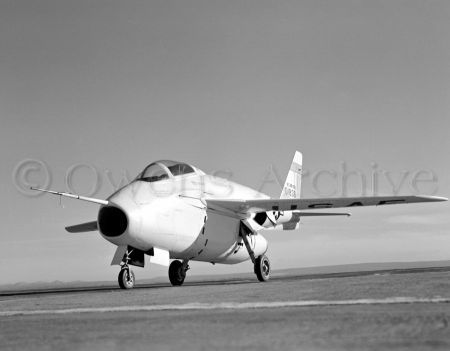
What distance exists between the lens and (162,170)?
1761 cm

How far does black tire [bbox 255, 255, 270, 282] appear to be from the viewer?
67.3 ft

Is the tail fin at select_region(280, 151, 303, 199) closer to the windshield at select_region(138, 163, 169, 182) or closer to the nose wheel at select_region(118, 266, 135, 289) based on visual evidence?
the windshield at select_region(138, 163, 169, 182)

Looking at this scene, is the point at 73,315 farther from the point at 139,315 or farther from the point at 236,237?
the point at 236,237

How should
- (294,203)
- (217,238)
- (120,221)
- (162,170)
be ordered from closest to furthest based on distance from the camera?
(120,221), (162,170), (217,238), (294,203)

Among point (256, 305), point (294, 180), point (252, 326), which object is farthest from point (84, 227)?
point (252, 326)

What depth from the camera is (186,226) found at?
58.1ft

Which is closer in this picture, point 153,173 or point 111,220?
point 111,220

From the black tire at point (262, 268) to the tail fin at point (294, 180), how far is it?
639 cm

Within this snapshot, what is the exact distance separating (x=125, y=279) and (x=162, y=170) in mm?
3572

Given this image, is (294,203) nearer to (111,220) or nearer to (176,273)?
(176,273)

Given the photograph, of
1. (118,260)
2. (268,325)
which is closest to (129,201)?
(118,260)

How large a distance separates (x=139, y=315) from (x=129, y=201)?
872cm

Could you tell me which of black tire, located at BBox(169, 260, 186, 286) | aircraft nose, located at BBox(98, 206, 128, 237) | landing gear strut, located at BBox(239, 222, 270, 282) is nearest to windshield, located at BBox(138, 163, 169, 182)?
aircraft nose, located at BBox(98, 206, 128, 237)

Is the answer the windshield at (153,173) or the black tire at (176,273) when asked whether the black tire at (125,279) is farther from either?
the black tire at (176,273)
